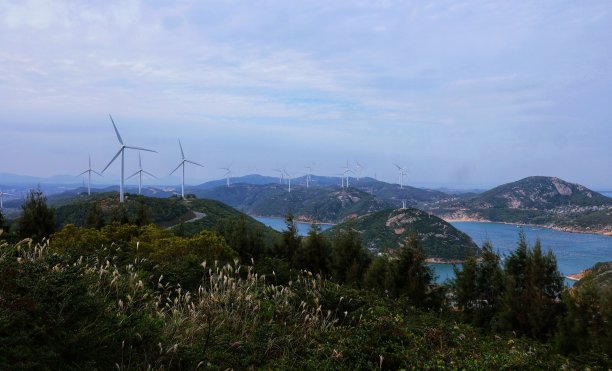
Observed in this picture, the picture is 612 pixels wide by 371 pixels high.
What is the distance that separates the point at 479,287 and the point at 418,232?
75.7 m

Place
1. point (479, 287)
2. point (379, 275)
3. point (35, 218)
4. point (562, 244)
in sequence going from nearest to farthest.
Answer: point (479, 287)
point (379, 275)
point (35, 218)
point (562, 244)

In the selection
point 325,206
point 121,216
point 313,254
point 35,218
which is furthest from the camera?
point 325,206

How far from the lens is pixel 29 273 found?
5176mm

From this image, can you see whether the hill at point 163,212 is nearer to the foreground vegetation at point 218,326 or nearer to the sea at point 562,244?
the sea at point 562,244

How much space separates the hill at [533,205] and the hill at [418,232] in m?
65.8

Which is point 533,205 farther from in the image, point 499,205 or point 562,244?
point 562,244

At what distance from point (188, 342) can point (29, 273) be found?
208 centimetres

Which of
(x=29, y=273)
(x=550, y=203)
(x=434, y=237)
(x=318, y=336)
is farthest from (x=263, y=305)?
(x=550, y=203)

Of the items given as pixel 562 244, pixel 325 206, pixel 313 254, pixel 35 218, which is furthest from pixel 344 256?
pixel 325 206

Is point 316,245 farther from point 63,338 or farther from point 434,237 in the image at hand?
point 434,237

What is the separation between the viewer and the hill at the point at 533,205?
506 feet

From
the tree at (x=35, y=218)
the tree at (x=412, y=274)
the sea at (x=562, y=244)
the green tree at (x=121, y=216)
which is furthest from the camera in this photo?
the sea at (x=562, y=244)

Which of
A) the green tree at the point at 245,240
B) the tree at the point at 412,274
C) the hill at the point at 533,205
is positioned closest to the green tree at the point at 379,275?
the tree at the point at 412,274

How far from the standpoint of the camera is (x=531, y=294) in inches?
610
